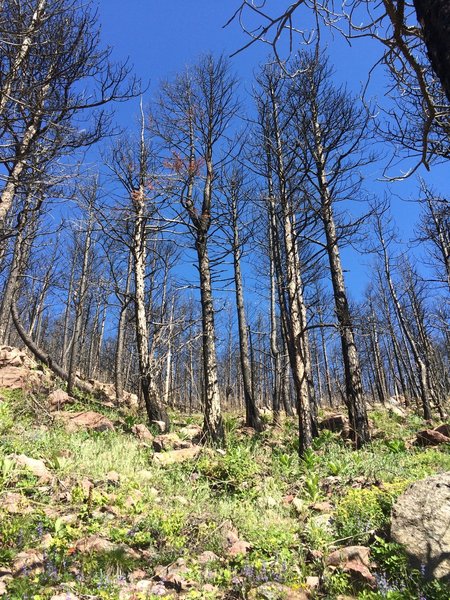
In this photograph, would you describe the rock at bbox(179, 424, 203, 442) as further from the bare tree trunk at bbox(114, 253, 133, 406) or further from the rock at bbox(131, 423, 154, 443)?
the bare tree trunk at bbox(114, 253, 133, 406)

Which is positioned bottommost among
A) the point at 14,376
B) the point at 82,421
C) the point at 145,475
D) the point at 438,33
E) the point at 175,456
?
the point at 145,475

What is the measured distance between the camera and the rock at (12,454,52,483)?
4348 mm

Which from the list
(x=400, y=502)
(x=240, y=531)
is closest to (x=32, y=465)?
(x=240, y=531)

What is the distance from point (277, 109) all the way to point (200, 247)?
357 cm

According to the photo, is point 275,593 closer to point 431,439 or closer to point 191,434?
point 191,434

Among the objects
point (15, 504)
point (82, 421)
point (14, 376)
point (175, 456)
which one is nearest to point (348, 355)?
point (175, 456)

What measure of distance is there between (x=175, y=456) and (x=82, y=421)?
2.58m

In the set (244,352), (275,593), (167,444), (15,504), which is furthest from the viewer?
(244,352)

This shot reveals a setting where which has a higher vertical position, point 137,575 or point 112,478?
point 112,478

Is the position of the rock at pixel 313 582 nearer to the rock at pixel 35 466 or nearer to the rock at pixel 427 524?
the rock at pixel 427 524

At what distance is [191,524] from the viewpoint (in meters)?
4.01

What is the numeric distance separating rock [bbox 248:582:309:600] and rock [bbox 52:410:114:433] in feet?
16.4

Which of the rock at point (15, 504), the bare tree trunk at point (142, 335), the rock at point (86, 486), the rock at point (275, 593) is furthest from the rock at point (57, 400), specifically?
the rock at point (275, 593)

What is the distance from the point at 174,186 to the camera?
29.0 ft
